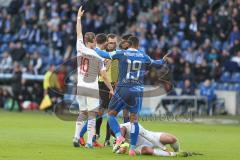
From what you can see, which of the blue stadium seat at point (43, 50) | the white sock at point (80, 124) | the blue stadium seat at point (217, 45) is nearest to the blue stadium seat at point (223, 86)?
the blue stadium seat at point (217, 45)

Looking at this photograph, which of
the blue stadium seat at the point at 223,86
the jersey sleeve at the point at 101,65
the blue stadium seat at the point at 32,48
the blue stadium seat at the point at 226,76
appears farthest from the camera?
the blue stadium seat at the point at 32,48

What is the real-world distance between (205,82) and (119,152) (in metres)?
17.3

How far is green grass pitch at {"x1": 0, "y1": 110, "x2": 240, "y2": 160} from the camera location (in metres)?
14.8

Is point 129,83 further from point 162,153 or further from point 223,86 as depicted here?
point 223,86

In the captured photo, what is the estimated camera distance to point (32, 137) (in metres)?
19.3

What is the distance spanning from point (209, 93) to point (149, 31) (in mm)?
5519

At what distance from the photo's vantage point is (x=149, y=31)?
35.9 meters

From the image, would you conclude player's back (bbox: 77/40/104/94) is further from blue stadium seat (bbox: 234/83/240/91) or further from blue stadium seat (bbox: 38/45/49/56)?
blue stadium seat (bbox: 38/45/49/56)

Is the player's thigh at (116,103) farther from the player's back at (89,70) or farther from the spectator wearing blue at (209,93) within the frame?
the spectator wearing blue at (209,93)

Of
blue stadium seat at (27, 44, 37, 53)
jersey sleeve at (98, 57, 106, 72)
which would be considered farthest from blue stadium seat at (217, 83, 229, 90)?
jersey sleeve at (98, 57, 106, 72)

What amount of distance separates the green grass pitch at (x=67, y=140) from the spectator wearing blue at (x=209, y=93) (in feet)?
15.9

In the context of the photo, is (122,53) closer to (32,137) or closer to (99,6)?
(32,137)

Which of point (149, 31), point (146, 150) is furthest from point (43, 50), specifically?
point (146, 150)

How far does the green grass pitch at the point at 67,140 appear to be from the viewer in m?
14.8
